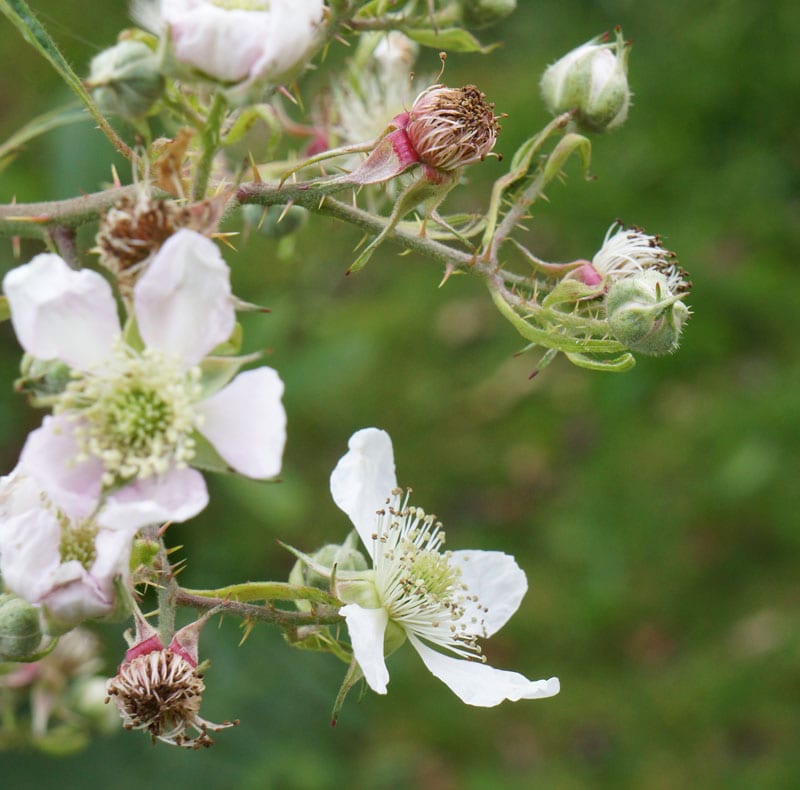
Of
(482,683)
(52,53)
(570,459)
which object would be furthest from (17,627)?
(570,459)

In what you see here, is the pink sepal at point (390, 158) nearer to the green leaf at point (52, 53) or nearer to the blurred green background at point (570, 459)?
the green leaf at point (52, 53)

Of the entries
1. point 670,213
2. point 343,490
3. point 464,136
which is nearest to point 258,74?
point 464,136

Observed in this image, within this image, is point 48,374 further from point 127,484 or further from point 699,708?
point 699,708

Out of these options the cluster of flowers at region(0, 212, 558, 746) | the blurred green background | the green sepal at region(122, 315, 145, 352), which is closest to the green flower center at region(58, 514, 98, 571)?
the cluster of flowers at region(0, 212, 558, 746)

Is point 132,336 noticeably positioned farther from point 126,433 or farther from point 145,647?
point 145,647

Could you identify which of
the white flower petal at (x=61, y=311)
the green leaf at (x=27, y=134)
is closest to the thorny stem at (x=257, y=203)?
the white flower petal at (x=61, y=311)

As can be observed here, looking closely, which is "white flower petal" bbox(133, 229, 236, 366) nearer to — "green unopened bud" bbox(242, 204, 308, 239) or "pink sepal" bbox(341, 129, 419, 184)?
"pink sepal" bbox(341, 129, 419, 184)

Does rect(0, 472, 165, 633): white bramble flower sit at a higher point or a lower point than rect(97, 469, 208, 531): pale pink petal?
lower
